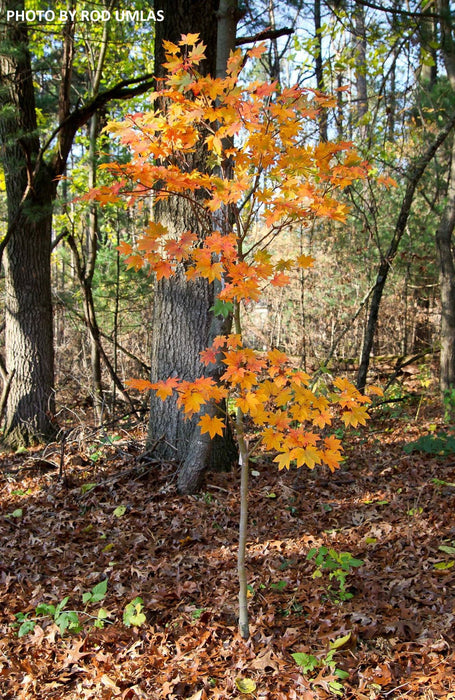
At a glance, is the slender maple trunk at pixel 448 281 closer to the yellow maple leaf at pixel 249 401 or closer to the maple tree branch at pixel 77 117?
the maple tree branch at pixel 77 117

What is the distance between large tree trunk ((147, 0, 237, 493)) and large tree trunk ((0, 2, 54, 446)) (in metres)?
1.99

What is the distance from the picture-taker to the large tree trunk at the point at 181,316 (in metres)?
4.04

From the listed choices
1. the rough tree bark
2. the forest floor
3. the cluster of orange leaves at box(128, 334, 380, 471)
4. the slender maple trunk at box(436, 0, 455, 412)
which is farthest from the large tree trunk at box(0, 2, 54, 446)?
the slender maple trunk at box(436, 0, 455, 412)

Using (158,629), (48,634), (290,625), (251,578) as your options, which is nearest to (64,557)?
(48,634)

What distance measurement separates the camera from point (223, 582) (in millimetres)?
2979

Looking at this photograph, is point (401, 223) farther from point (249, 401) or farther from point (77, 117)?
point (249, 401)

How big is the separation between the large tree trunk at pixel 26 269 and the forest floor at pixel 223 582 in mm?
1045

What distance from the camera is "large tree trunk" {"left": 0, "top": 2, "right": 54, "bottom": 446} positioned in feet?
17.8

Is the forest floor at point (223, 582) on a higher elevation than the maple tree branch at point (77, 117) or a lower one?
lower

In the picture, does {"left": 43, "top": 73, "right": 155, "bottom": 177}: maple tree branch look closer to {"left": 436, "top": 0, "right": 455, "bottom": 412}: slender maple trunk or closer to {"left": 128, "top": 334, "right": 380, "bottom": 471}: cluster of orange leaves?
{"left": 436, "top": 0, "right": 455, "bottom": 412}: slender maple trunk

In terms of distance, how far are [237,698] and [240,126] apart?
2.46 metres

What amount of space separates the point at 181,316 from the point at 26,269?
95.1 inches

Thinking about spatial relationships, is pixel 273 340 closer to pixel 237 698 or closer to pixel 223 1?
pixel 223 1

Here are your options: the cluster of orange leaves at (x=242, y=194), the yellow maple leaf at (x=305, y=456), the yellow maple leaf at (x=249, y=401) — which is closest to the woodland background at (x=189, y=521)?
the cluster of orange leaves at (x=242, y=194)
